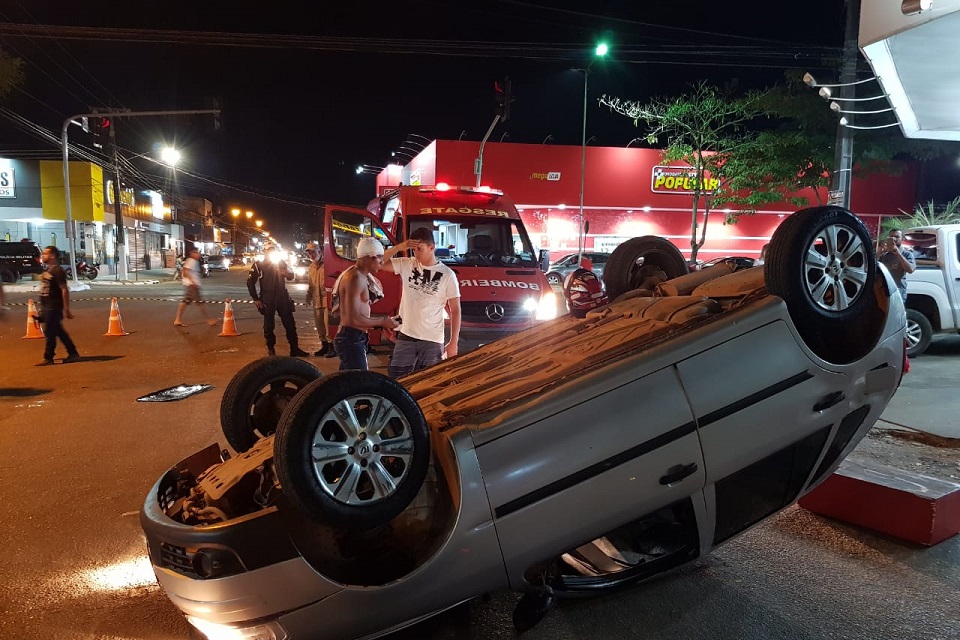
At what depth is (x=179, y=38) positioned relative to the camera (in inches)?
567

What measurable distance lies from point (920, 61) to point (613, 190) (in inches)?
1037

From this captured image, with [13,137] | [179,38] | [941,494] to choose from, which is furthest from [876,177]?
[13,137]

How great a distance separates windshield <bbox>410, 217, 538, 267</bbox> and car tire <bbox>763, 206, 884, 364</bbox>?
670cm

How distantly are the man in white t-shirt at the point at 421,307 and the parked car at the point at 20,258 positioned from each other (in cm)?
3074

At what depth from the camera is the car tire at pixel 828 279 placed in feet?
9.65

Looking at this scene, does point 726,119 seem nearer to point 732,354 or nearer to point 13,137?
point 732,354

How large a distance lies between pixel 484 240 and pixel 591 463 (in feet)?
25.3

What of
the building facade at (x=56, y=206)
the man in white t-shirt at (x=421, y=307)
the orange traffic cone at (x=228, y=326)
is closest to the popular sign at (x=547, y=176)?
the orange traffic cone at (x=228, y=326)

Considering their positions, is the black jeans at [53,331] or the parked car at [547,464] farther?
the black jeans at [53,331]

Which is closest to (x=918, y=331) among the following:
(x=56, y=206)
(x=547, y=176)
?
(x=547, y=176)

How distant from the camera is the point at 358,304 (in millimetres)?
5648

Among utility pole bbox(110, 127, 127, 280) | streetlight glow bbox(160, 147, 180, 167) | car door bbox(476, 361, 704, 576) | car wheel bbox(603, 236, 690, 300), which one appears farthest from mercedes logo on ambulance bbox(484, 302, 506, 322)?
streetlight glow bbox(160, 147, 180, 167)

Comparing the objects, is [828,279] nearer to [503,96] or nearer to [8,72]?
[503,96]

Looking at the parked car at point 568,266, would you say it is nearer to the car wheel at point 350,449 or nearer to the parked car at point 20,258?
the parked car at point 20,258
